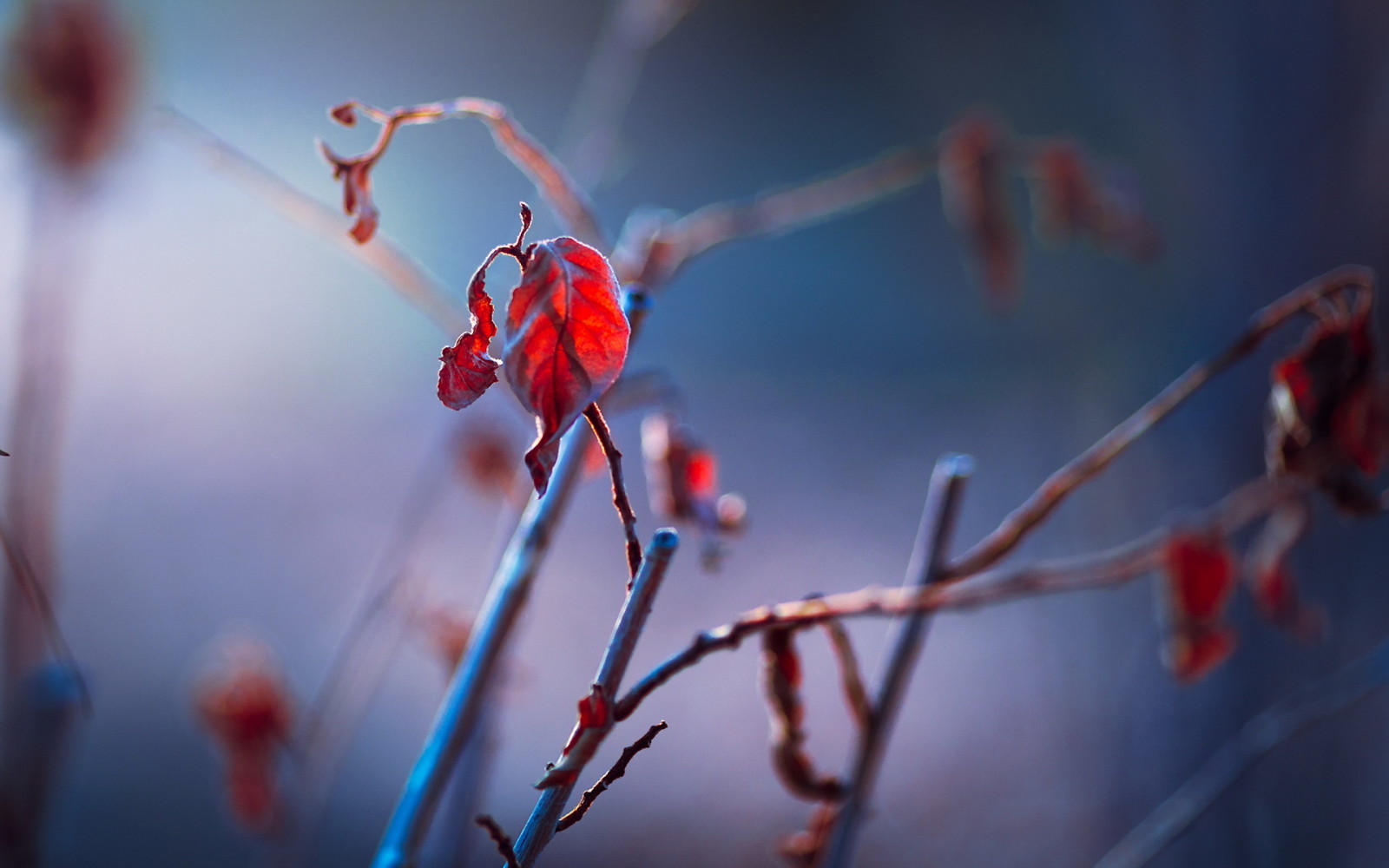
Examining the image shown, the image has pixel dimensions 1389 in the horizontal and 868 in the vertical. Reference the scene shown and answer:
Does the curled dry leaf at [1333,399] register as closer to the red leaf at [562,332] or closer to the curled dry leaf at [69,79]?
the red leaf at [562,332]

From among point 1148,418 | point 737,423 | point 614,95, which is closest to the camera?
point 1148,418

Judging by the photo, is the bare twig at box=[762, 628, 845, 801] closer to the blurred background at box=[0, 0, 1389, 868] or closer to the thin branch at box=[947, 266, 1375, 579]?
the thin branch at box=[947, 266, 1375, 579]

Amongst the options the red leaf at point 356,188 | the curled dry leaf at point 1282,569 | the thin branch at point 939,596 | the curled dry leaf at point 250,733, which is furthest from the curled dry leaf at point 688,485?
the curled dry leaf at point 250,733

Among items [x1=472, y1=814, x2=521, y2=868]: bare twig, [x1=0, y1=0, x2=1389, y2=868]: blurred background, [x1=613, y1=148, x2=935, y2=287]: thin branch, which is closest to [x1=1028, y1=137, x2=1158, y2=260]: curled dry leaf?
[x1=613, y1=148, x2=935, y2=287]: thin branch

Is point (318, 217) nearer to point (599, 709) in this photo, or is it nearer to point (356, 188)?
point (356, 188)

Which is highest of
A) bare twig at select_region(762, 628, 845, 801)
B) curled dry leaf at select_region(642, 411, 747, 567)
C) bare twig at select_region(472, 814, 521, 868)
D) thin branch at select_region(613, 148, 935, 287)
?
thin branch at select_region(613, 148, 935, 287)

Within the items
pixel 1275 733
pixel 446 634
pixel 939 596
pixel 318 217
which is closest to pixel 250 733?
pixel 446 634
